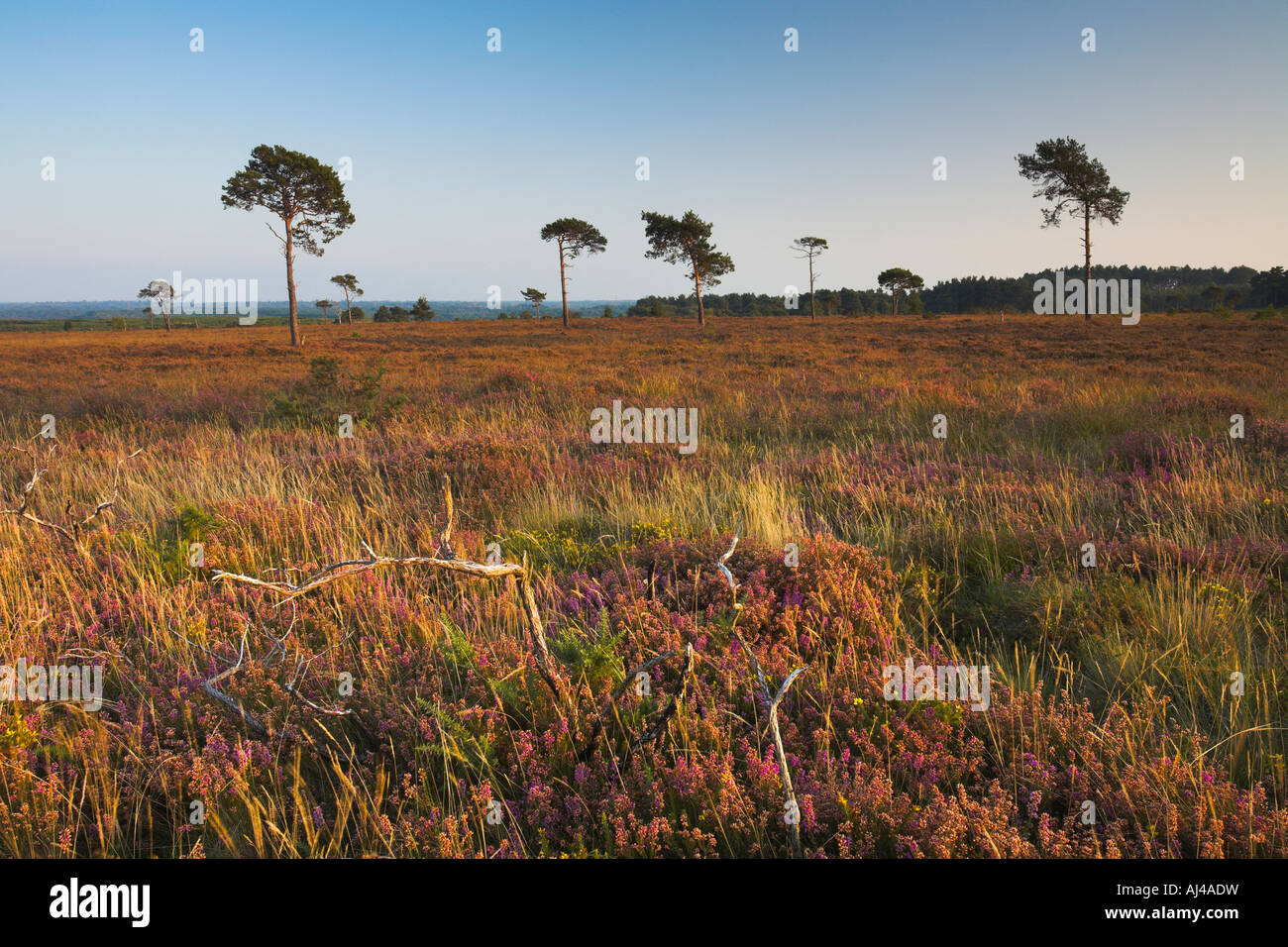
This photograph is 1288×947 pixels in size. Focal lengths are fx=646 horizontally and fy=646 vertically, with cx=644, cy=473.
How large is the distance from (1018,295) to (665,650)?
94239 millimetres

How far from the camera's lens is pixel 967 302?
285 ft

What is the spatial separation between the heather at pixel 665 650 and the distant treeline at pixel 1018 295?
204ft

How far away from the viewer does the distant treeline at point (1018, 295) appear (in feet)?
205
